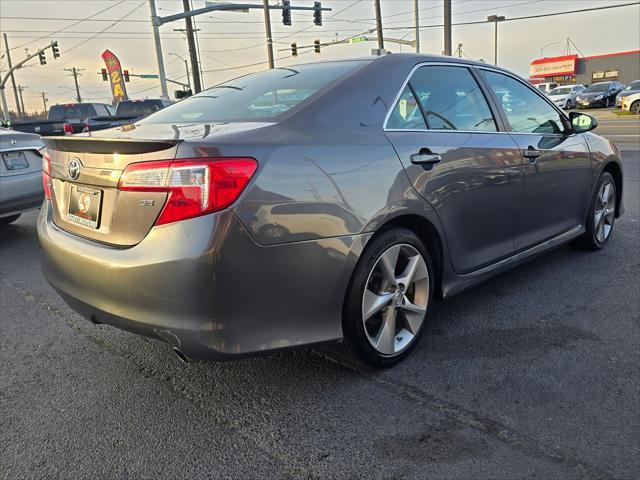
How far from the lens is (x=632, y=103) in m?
26.0

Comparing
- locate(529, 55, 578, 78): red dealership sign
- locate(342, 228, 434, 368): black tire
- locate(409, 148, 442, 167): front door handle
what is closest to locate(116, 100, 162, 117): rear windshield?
locate(409, 148, 442, 167): front door handle

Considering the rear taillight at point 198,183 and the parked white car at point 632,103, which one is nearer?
the rear taillight at point 198,183

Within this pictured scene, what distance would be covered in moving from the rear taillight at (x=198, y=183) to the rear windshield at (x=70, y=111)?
15499mm

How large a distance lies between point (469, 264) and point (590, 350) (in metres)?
0.78

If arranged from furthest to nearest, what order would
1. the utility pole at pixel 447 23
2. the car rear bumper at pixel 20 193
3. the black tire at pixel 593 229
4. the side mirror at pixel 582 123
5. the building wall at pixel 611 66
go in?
the building wall at pixel 611 66 < the utility pole at pixel 447 23 < the car rear bumper at pixel 20 193 < the black tire at pixel 593 229 < the side mirror at pixel 582 123

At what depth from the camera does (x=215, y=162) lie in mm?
2029

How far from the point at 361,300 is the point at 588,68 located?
6961cm

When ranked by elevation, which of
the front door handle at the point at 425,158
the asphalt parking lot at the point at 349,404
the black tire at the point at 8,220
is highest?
the front door handle at the point at 425,158

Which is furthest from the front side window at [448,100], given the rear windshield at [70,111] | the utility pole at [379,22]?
the utility pole at [379,22]

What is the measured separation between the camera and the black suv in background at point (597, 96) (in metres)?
34.8

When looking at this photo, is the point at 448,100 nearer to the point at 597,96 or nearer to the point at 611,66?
the point at 597,96

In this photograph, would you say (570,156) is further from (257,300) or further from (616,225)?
(257,300)

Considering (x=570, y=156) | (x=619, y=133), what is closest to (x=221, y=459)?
(x=570, y=156)

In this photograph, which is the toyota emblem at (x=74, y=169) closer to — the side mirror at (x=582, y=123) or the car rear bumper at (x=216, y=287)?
the car rear bumper at (x=216, y=287)
